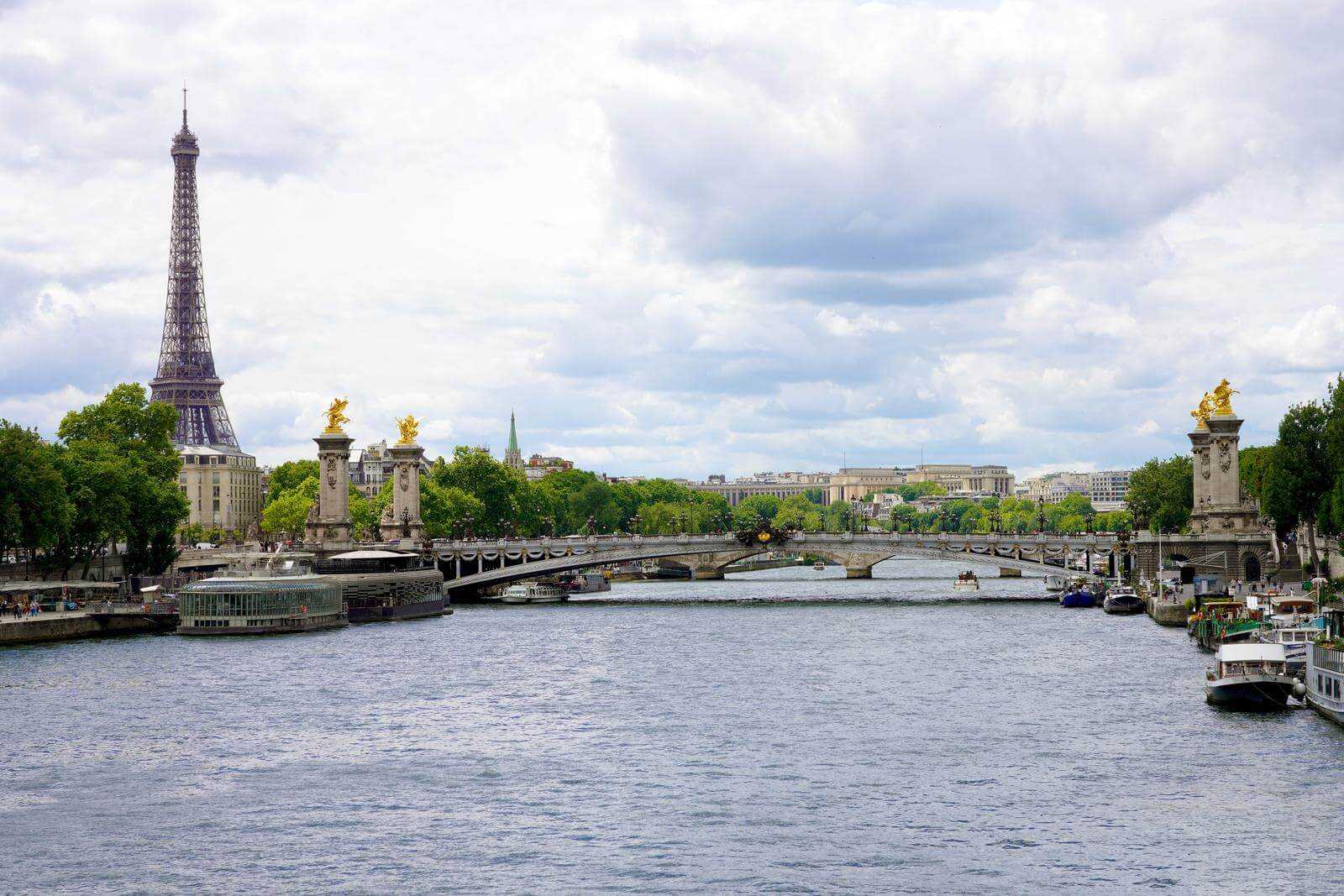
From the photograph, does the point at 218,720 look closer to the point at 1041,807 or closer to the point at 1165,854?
the point at 1041,807

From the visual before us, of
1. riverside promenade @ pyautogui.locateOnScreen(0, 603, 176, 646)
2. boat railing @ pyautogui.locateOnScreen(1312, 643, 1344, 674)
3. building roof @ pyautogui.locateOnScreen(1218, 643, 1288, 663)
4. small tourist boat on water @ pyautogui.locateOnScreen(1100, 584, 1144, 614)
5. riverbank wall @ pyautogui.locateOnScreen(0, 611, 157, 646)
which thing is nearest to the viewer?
boat railing @ pyautogui.locateOnScreen(1312, 643, 1344, 674)

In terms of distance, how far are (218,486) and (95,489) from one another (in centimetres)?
10833

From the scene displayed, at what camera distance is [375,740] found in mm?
42875

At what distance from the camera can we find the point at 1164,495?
121m

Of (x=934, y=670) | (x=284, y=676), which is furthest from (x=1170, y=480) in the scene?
(x=284, y=676)

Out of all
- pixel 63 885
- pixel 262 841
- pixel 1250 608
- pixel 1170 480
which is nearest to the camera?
pixel 63 885

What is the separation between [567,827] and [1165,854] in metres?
10.8

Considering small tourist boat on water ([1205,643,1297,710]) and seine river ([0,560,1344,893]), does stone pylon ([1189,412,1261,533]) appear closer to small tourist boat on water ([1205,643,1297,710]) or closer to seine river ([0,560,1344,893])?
seine river ([0,560,1344,893])

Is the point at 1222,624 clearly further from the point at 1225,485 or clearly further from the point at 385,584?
the point at 385,584

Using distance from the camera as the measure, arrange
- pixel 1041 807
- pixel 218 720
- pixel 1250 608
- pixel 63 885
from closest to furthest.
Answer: pixel 63 885
pixel 1041 807
pixel 218 720
pixel 1250 608

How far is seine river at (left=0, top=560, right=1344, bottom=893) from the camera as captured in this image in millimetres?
29734

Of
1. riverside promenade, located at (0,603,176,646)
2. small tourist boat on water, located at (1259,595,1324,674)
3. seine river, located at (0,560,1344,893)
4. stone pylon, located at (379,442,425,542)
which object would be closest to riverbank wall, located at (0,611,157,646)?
riverside promenade, located at (0,603,176,646)

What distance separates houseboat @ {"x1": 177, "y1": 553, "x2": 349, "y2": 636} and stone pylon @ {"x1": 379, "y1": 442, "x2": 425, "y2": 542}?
26391 mm

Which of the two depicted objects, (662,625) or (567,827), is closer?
(567,827)
